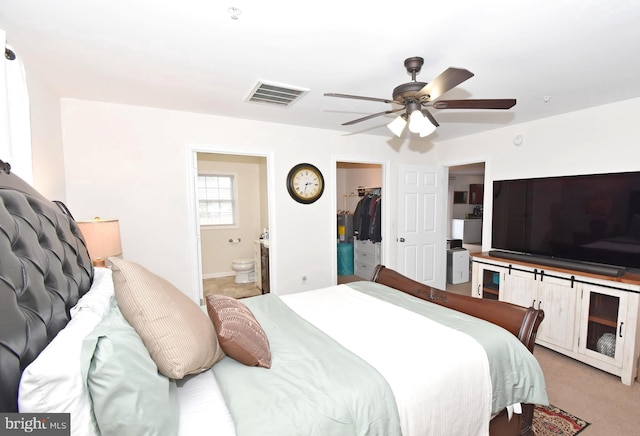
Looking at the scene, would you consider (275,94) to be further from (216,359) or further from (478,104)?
(216,359)

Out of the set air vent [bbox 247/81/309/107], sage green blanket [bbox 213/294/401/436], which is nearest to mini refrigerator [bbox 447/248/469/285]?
air vent [bbox 247/81/309/107]

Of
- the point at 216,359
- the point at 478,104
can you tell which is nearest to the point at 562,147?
the point at 478,104

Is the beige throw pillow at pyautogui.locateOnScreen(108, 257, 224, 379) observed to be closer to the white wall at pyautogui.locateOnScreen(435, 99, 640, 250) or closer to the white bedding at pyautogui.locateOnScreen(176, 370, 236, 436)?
the white bedding at pyautogui.locateOnScreen(176, 370, 236, 436)

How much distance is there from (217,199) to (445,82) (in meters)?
4.80

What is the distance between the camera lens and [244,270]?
5074 mm

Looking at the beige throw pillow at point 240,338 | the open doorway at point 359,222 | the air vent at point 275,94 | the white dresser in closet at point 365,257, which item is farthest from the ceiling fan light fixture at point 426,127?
the white dresser in closet at point 365,257

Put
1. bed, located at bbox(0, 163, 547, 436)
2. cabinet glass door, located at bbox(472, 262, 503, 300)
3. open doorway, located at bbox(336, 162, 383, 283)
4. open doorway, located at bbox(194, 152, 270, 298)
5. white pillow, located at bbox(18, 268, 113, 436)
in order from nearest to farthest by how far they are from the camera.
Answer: white pillow, located at bbox(18, 268, 113, 436), bed, located at bbox(0, 163, 547, 436), cabinet glass door, located at bbox(472, 262, 503, 300), open doorway, located at bbox(336, 162, 383, 283), open doorway, located at bbox(194, 152, 270, 298)

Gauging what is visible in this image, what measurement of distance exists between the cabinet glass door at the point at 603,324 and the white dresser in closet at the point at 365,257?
8.86 feet

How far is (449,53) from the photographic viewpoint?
6.25 ft

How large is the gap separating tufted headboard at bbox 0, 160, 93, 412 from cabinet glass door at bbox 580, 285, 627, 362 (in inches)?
141

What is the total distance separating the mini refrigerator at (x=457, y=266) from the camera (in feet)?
16.3

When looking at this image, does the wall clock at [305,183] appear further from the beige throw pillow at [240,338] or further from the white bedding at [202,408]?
the white bedding at [202,408]

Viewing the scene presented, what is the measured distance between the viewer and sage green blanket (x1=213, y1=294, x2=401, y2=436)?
3.40 feet

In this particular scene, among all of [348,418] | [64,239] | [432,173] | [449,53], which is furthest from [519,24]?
[432,173]
